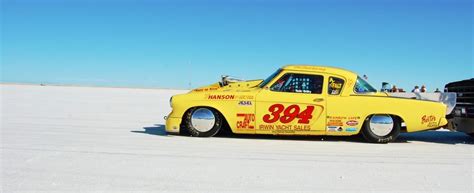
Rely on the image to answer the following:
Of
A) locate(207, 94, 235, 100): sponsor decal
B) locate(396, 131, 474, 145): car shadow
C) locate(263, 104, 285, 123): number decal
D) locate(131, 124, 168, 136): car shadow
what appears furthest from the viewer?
locate(131, 124, 168, 136): car shadow

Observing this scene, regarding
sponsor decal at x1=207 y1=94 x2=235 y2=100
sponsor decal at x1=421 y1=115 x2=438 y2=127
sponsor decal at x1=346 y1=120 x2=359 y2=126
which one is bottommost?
sponsor decal at x1=346 y1=120 x2=359 y2=126

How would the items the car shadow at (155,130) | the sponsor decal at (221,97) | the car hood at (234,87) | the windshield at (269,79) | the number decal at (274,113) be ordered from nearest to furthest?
the number decal at (274,113) → the sponsor decal at (221,97) → the windshield at (269,79) → the car hood at (234,87) → the car shadow at (155,130)

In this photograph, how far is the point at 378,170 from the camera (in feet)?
15.8

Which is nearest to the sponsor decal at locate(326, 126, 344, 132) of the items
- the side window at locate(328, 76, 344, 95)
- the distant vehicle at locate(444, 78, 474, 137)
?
the side window at locate(328, 76, 344, 95)

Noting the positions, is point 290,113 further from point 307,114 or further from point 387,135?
point 387,135

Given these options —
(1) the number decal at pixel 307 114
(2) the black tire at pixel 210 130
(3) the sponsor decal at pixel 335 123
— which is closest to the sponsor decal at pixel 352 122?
(3) the sponsor decal at pixel 335 123

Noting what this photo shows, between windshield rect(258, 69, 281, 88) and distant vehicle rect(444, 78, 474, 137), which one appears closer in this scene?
distant vehicle rect(444, 78, 474, 137)

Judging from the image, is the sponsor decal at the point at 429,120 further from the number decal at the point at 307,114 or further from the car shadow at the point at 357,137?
the number decal at the point at 307,114

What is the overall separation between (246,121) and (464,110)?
3.69m

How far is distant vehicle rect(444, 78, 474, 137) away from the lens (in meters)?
6.80

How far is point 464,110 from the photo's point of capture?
688 centimetres

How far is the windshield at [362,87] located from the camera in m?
7.09

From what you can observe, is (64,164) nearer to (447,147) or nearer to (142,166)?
(142,166)

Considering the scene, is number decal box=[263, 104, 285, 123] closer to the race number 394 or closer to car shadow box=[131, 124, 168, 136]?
the race number 394
